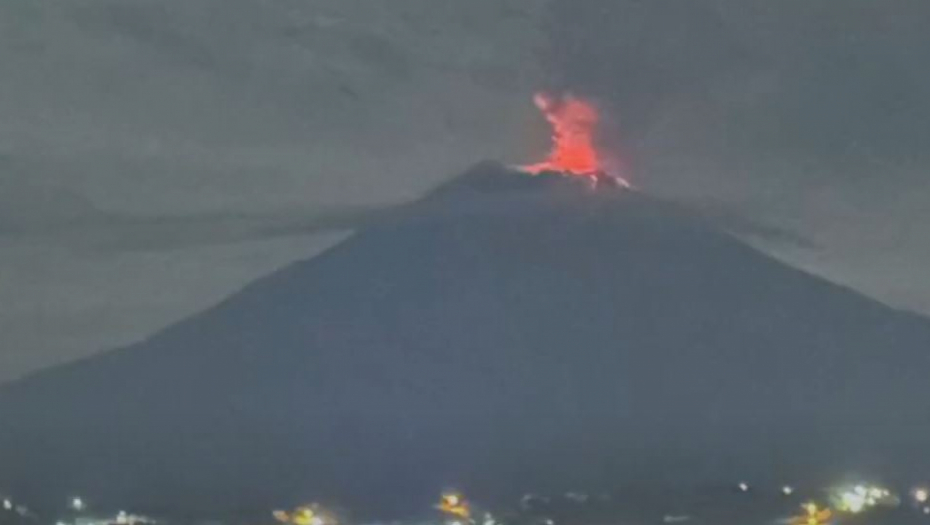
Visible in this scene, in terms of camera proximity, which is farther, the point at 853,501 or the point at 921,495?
the point at 853,501

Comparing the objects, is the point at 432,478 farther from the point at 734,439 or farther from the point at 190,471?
the point at 734,439

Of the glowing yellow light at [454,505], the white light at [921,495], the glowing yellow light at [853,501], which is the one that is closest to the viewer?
the white light at [921,495]

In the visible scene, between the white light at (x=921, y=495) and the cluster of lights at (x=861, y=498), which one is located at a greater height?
the cluster of lights at (x=861, y=498)

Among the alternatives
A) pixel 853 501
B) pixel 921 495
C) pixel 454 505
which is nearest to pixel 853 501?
Result: pixel 853 501

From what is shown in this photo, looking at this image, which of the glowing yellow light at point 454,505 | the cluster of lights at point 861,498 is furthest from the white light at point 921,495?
the glowing yellow light at point 454,505

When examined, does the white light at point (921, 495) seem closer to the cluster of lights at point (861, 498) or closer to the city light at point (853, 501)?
the cluster of lights at point (861, 498)

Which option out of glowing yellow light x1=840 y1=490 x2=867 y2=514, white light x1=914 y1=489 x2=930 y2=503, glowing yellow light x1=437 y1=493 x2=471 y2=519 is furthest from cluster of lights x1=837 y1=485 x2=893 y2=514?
glowing yellow light x1=437 y1=493 x2=471 y2=519

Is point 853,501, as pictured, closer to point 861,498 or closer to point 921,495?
point 861,498

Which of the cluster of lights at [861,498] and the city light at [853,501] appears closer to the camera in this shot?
the cluster of lights at [861,498]

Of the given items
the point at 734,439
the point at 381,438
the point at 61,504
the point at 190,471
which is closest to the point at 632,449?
the point at 734,439
